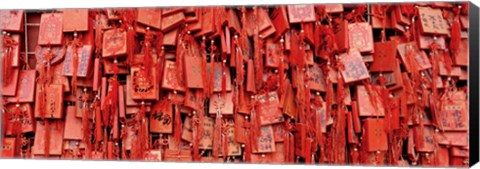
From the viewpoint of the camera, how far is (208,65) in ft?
11.6

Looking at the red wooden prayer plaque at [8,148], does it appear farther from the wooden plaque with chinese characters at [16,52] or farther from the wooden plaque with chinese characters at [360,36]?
the wooden plaque with chinese characters at [360,36]

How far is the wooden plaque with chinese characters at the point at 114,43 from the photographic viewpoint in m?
3.59

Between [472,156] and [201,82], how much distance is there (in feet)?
3.91

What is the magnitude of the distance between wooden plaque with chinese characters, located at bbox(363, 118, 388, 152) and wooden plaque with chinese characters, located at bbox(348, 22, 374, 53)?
0.31m

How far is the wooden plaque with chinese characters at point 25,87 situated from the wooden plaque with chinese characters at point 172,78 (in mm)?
640

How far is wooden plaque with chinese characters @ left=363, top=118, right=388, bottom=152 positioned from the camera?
3355 millimetres

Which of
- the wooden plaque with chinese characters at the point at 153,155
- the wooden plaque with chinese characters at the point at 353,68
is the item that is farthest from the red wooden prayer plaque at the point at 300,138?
the wooden plaque with chinese characters at the point at 153,155

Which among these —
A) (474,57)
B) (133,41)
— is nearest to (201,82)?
(133,41)

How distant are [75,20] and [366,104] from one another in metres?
1.38

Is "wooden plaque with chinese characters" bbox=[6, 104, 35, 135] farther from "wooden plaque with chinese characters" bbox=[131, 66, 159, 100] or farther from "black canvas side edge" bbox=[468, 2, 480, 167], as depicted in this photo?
"black canvas side edge" bbox=[468, 2, 480, 167]

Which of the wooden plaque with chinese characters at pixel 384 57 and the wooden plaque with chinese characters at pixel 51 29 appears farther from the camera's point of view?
the wooden plaque with chinese characters at pixel 51 29

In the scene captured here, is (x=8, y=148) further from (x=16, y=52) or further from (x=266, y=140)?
(x=266, y=140)

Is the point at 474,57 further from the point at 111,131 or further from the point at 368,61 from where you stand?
the point at 111,131

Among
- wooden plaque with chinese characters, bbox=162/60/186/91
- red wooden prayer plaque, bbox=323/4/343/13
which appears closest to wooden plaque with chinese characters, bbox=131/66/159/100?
wooden plaque with chinese characters, bbox=162/60/186/91
